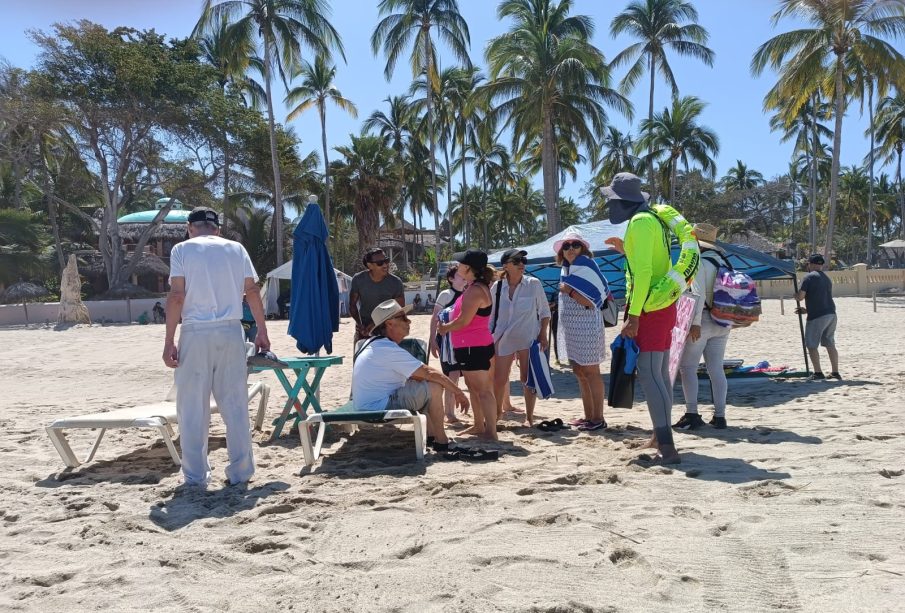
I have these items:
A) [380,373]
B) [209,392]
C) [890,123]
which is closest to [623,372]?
[380,373]

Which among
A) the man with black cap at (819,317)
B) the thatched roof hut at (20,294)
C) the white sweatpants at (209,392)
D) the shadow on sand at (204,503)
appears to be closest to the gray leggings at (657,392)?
the shadow on sand at (204,503)

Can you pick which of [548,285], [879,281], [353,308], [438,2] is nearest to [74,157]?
[438,2]

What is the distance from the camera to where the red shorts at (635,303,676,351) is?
14.1 feet

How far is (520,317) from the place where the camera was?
19.0ft

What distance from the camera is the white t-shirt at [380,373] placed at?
4609mm

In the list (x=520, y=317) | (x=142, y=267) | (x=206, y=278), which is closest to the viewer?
(x=206, y=278)

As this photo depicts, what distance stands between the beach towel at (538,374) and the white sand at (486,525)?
37 cm

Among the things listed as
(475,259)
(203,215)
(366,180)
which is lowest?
(475,259)

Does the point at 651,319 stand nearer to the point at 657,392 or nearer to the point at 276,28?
the point at 657,392

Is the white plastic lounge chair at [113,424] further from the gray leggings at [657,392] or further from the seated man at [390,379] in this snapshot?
the gray leggings at [657,392]

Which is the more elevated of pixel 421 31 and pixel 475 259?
pixel 421 31

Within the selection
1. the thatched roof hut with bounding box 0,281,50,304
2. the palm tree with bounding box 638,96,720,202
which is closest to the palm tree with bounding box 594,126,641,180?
the palm tree with bounding box 638,96,720,202

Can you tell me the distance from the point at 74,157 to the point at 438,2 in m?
17.7

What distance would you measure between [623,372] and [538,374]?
1.23 m
